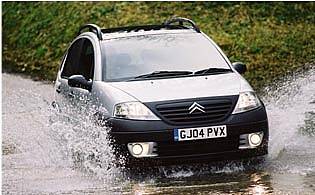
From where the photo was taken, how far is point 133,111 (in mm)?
8773

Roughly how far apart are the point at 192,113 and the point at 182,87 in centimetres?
46

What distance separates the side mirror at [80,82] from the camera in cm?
972

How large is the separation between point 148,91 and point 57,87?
2.62 meters

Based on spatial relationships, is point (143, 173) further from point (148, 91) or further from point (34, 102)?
point (34, 102)

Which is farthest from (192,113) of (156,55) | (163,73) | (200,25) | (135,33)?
(200,25)

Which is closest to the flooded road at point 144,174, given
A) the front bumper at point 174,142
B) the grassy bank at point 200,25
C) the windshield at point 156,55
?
the front bumper at point 174,142

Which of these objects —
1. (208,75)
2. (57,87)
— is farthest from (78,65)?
(208,75)

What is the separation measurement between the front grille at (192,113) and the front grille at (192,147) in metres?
→ 0.20

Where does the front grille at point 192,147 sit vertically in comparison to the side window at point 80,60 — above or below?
Result: below

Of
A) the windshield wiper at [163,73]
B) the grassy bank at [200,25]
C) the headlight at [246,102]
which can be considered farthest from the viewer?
the grassy bank at [200,25]

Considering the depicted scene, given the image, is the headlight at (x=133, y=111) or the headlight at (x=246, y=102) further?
the headlight at (x=246, y=102)

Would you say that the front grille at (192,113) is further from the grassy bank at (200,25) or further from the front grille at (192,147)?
the grassy bank at (200,25)

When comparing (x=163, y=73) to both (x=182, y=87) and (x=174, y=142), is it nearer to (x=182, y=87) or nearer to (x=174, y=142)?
(x=182, y=87)

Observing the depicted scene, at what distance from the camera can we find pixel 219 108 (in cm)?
878
